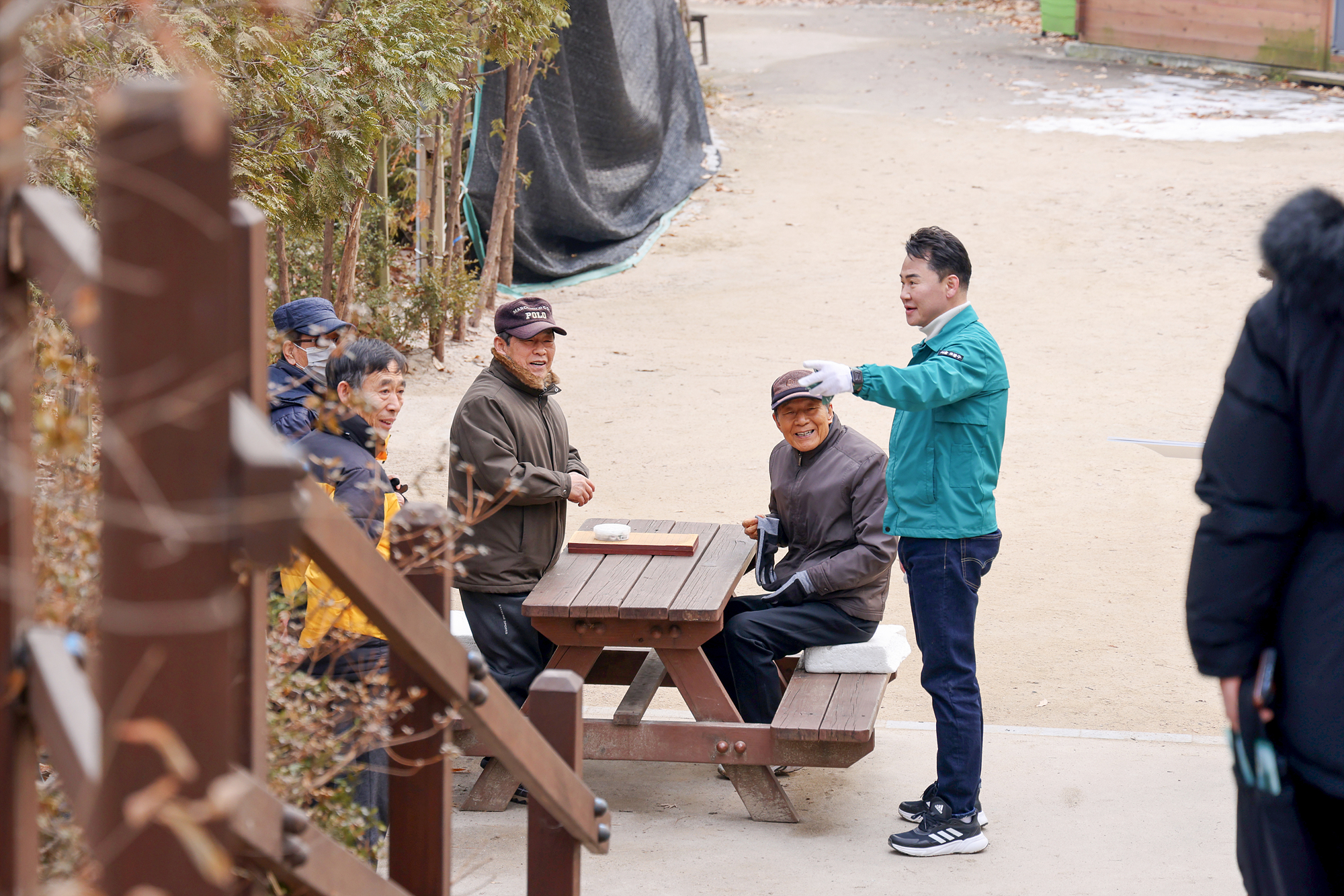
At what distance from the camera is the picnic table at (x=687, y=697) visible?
4320mm

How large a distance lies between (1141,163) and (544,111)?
7.11 metres

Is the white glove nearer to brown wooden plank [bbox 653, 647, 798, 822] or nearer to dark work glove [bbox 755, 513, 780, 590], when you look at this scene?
dark work glove [bbox 755, 513, 780, 590]

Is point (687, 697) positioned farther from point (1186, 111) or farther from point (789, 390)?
point (1186, 111)

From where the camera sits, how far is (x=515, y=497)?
4.55 meters

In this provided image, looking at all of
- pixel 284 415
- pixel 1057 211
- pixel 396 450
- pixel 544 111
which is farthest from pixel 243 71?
pixel 1057 211

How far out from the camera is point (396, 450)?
342 inches

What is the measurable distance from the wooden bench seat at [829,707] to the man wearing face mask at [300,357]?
70.4 inches

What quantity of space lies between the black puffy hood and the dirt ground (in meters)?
1.67

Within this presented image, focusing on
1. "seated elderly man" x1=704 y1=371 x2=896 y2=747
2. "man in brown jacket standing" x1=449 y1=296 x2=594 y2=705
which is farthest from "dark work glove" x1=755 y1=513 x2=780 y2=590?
"man in brown jacket standing" x1=449 y1=296 x2=594 y2=705

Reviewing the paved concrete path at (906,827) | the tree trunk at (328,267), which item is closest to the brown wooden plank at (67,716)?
the paved concrete path at (906,827)

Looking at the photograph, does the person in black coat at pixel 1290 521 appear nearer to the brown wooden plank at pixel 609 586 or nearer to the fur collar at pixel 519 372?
the brown wooden plank at pixel 609 586

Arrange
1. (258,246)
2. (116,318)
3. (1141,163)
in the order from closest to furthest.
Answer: (116,318) < (258,246) < (1141,163)

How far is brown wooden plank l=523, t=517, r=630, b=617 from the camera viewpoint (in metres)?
4.38

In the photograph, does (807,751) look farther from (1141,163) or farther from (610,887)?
(1141,163)
